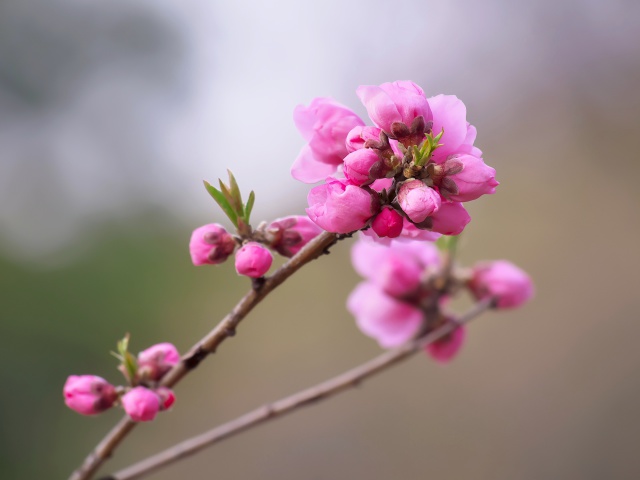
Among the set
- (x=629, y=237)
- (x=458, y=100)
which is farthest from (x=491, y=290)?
(x=629, y=237)

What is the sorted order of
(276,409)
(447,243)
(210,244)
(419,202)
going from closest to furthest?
1. (419,202)
2. (210,244)
3. (276,409)
4. (447,243)

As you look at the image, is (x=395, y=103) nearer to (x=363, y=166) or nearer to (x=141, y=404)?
(x=363, y=166)

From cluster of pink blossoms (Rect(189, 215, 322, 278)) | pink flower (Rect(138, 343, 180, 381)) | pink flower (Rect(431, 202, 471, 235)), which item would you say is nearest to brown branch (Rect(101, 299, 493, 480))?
pink flower (Rect(138, 343, 180, 381))

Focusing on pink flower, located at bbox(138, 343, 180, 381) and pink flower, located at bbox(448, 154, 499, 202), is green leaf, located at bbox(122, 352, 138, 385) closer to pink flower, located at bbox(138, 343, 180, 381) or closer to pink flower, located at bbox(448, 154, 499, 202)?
pink flower, located at bbox(138, 343, 180, 381)

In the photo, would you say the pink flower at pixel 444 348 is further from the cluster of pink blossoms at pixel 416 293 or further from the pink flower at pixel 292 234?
the pink flower at pixel 292 234

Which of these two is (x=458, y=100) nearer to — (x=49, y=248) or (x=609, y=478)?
(x=609, y=478)

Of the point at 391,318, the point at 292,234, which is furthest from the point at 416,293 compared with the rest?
the point at 292,234
